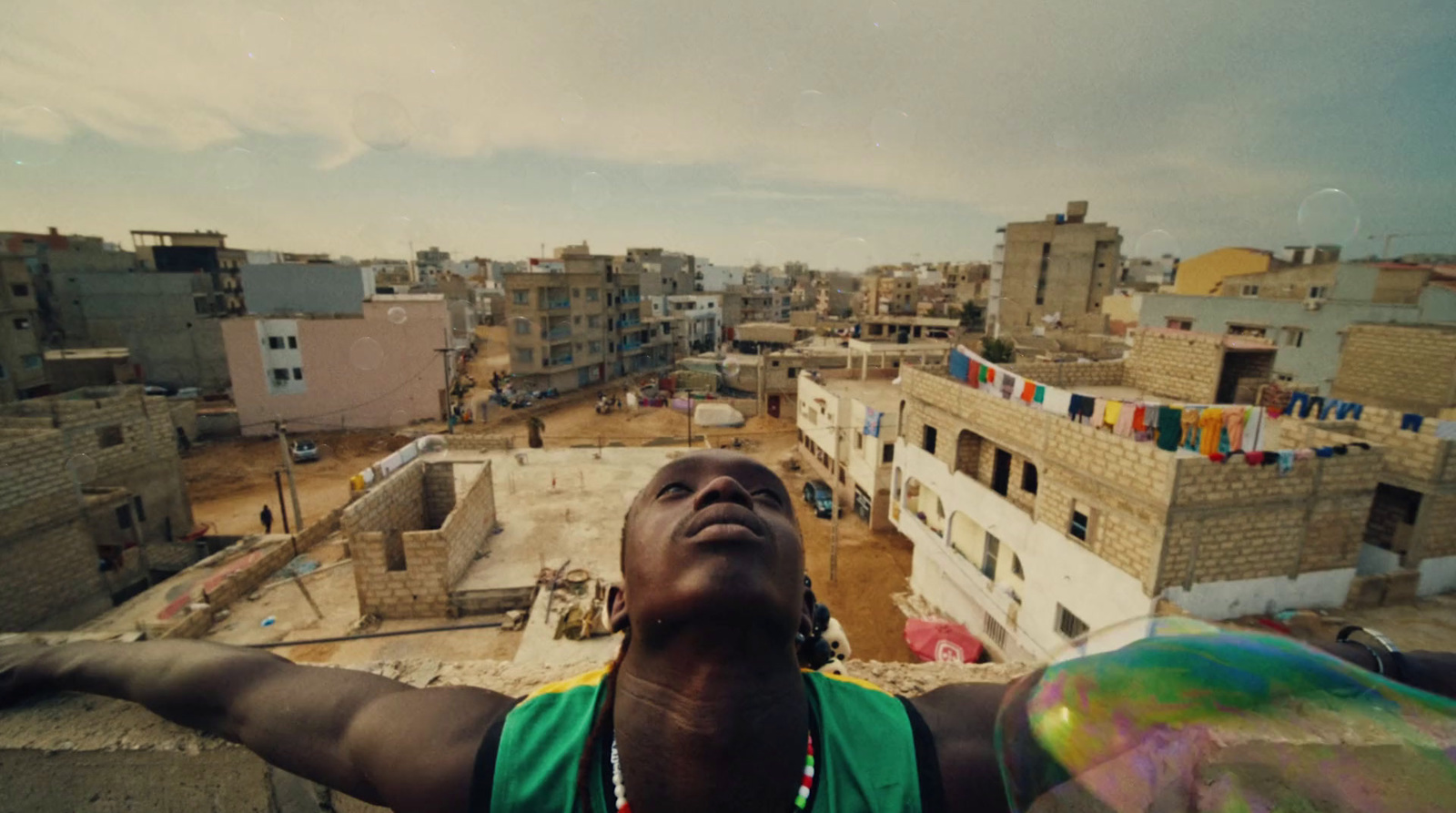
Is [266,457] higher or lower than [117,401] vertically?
lower

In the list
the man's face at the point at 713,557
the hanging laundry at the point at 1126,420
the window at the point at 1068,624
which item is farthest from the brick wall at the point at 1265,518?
the man's face at the point at 713,557

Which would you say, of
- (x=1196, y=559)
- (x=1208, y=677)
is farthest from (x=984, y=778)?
(x=1196, y=559)

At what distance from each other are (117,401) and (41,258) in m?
43.5

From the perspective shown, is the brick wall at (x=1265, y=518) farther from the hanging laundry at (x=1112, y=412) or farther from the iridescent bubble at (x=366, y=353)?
the iridescent bubble at (x=366, y=353)

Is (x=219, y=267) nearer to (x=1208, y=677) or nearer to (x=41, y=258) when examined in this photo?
(x=41, y=258)

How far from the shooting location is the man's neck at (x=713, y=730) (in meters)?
1.55

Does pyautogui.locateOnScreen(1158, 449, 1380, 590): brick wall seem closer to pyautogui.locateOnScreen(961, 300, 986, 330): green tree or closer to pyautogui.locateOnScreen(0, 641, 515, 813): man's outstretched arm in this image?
pyautogui.locateOnScreen(0, 641, 515, 813): man's outstretched arm

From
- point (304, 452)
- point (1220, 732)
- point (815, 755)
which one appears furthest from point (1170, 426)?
point (304, 452)

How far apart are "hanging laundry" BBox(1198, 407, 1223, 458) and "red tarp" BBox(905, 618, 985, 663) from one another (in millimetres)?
6573

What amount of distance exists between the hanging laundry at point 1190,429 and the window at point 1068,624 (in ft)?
12.8

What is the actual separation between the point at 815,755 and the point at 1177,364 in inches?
752

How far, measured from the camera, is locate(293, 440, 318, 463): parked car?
31.2 m

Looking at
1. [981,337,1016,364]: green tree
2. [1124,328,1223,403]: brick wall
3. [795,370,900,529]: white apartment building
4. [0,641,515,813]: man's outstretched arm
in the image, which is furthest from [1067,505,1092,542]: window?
[981,337,1016,364]: green tree

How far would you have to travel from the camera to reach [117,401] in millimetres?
17781
